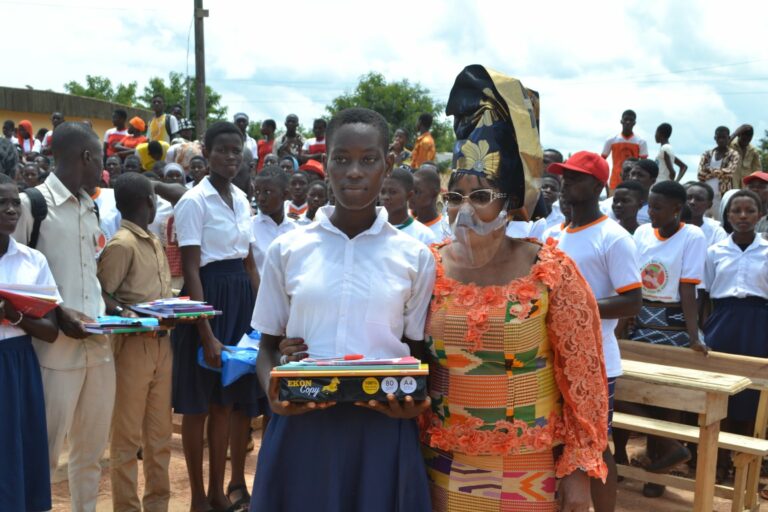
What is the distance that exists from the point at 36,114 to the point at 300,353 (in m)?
24.9

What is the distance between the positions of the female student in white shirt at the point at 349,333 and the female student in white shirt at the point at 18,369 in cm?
182

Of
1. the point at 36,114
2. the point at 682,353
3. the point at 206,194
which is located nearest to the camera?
the point at 206,194

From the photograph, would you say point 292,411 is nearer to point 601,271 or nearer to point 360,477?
point 360,477

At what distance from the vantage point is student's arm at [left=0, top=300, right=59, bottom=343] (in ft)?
12.8

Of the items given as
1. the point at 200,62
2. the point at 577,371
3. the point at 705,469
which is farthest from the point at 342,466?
the point at 200,62

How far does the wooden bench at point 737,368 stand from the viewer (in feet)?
18.2

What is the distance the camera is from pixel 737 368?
19.7 ft

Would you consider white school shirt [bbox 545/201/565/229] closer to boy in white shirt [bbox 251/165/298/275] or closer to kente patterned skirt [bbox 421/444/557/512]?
boy in white shirt [bbox 251/165/298/275]

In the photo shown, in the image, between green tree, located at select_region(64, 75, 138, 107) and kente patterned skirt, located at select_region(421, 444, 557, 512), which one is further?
green tree, located at select_region(64, 75, 138, 107)

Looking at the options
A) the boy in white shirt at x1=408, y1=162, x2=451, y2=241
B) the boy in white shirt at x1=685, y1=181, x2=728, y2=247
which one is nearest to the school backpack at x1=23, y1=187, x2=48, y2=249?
the boy in white shirt at x1=408, y1=162, x2=451, y2=241

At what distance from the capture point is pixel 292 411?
8.42ft

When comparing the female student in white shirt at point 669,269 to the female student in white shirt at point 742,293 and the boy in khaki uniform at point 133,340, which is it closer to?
the female student in white shirt at point 742,293

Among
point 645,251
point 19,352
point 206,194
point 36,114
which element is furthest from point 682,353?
point 36,114

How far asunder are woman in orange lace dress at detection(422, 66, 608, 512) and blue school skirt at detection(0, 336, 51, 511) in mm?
2301
